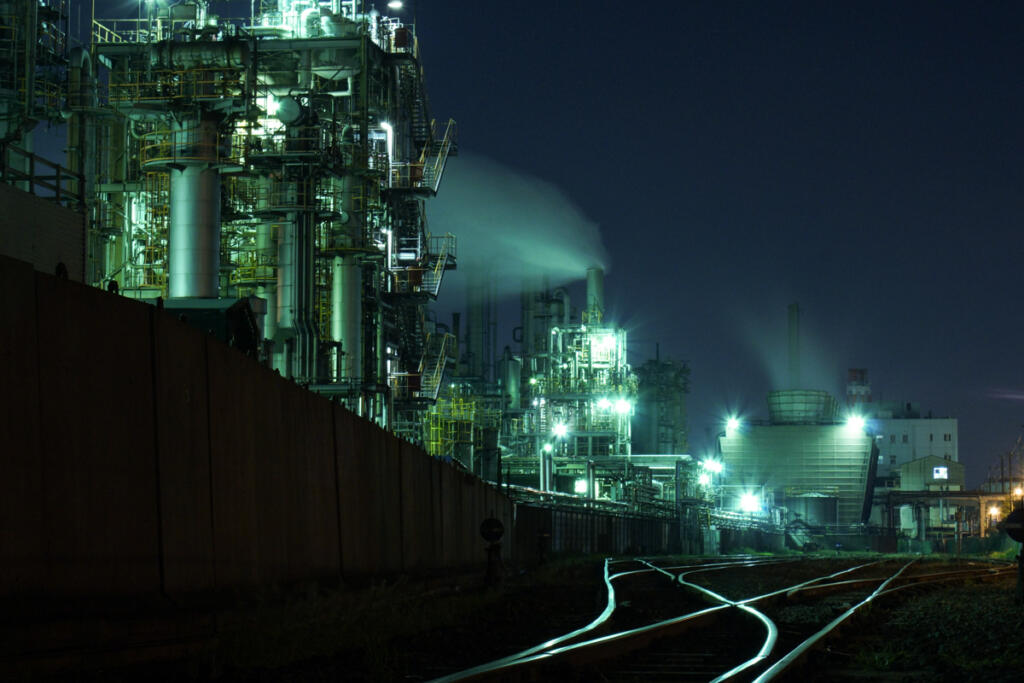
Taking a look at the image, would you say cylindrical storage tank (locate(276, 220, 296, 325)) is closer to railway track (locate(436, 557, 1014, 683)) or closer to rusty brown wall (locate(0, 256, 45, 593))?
railway track (locate(436, 557, 1014, 683))

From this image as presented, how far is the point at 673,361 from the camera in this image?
11931 cm

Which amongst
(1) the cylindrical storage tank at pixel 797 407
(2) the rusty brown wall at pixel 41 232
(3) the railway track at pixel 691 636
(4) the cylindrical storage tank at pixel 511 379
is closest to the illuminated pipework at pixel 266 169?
(2) the rusty brown wall at pixel 41 232

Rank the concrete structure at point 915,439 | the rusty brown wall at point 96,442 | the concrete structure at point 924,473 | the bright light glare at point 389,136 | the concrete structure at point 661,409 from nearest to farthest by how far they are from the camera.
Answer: the rusty brown wall at point 96,442
the bright light glare at point 389,136
the concrete structure at point 661,409
the concrete structure at point 924,473
the concrete structure at point 915,439

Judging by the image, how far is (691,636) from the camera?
13.3 m

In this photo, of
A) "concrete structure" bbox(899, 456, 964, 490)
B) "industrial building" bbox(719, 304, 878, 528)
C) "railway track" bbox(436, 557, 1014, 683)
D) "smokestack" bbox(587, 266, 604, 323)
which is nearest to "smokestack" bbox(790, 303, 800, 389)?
"industrial building" bbox(719, 304, 878, 528)

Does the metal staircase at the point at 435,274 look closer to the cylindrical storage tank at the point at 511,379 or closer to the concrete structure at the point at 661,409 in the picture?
the cylindrical storage tank at the point at 511,379

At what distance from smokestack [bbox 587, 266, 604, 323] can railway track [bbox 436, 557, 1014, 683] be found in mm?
61509

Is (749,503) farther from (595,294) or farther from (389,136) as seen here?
(389,136)

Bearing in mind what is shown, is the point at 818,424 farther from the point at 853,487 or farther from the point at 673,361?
the point at 673,361

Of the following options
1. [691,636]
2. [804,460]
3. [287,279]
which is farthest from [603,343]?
[691,636]

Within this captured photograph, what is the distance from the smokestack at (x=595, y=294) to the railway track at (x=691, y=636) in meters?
61.5

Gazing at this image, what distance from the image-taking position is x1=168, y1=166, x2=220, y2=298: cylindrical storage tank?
3434cm

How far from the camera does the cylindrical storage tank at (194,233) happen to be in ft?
113

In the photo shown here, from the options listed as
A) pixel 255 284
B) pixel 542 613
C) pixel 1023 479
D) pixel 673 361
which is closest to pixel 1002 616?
pixel 542 613
